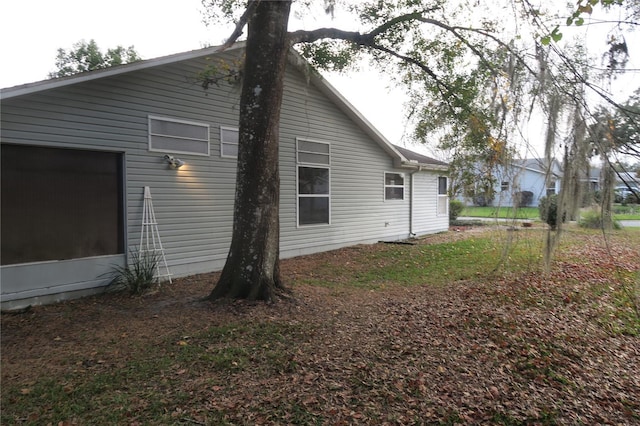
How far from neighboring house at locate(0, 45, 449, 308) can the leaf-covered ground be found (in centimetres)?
90

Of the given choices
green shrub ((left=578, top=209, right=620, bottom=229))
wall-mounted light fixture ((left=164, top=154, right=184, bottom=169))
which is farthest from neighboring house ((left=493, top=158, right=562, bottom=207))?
wall-mounted light fixture ((left=164, top=154, right=184, bottom=169))

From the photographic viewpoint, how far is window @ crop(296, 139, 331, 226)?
1041 cm

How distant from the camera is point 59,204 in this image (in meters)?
6.16

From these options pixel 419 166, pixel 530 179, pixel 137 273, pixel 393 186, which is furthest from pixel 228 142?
pixel 419 166

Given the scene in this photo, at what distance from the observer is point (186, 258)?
7.93 metres

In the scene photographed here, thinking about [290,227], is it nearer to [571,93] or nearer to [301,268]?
[301,268]

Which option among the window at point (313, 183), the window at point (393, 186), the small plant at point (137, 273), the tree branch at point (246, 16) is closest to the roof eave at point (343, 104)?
the window at point (393, 186)

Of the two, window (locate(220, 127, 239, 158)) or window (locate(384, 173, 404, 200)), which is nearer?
window (locate(220, 127, 239, 158))

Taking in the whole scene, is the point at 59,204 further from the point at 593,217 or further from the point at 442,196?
the point at 442,196

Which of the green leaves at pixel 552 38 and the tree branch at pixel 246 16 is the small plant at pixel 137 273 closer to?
the tree branch at pixel 246 16

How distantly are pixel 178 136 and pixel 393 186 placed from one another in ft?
26.8

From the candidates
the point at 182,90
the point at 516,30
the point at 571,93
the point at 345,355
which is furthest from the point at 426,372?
the point at 182,90

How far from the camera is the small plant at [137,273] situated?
21.5 feet

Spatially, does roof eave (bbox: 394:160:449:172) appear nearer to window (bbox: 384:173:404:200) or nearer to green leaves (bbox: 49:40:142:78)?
window (bbox: 384:173:404:200)
